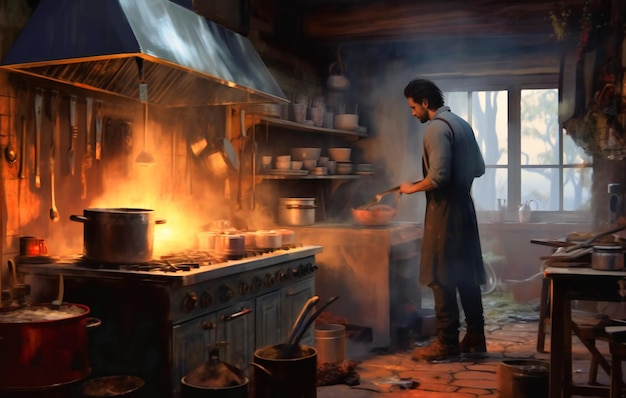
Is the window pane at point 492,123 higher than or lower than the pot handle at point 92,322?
higher

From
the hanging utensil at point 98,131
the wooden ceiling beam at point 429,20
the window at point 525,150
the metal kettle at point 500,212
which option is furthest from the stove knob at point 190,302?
the window at point 525,150

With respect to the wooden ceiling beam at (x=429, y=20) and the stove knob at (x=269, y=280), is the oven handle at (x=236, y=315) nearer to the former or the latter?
the stove knob at (x=269, y=280)

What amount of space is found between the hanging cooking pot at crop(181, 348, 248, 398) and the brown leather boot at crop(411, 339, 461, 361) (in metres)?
2.36

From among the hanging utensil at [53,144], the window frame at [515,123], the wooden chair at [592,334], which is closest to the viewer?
the hanging utensil at [53,144]

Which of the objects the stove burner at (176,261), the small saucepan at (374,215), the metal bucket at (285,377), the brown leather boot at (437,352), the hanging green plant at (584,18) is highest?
the hanging green plant at (584,18)

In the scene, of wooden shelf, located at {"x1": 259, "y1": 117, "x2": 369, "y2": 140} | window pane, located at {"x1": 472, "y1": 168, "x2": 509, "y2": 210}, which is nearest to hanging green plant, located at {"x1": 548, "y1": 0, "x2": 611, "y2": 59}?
window pane, located at {"x1": 472, "y1": 168, "x2": 509, "y2": 210}

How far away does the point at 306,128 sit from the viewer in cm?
637

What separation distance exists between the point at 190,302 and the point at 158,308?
16 centimetres

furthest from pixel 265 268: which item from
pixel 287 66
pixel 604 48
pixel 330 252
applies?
pixel 604 48

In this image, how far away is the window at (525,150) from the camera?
8.17m

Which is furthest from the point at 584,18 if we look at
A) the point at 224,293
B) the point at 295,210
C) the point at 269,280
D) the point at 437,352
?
the point at 224,293

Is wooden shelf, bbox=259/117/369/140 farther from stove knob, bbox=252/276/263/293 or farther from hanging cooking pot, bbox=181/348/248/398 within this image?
hanging cooking pot, bbox=181/348/248/398

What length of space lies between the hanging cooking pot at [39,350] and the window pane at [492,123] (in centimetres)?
642

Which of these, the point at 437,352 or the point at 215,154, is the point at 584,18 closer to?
the point at 437,352
